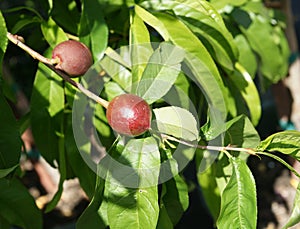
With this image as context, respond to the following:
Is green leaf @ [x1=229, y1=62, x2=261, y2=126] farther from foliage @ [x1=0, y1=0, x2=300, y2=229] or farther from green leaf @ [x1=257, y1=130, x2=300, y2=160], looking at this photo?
green leaf @ [x1=257, y1=130, x2=300, y2=160]

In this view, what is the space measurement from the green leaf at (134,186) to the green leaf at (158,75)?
0.22ft

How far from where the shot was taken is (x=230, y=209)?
23.4 inches

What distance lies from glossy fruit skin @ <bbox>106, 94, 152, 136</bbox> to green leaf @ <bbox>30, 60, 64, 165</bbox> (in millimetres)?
233

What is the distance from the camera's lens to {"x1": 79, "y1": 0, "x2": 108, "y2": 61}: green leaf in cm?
77

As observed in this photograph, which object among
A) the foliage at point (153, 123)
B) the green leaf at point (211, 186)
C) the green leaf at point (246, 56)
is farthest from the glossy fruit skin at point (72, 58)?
the green leaf at point (246, 56)

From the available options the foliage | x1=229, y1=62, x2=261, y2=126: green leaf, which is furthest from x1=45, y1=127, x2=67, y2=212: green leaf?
x1=229, y1=62, x2=261, y2=126: green leaf

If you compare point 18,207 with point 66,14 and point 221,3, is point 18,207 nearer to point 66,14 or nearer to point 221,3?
point 66,14

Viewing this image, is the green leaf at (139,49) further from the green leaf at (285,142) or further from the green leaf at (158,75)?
the green leaf at (285,142)

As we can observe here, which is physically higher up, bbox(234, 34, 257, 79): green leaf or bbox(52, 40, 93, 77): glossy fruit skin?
bbox(52, 40, 93, 77): glossy fruit skin

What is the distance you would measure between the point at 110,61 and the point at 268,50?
0.44 meters

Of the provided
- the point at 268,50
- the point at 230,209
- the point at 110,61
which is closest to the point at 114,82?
the point at 110,61

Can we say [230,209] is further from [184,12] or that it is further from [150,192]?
[184,12]

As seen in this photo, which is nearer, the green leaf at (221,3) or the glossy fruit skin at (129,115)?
the glossy fruit skin at (129,115)

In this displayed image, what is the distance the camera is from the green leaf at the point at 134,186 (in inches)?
23.6
